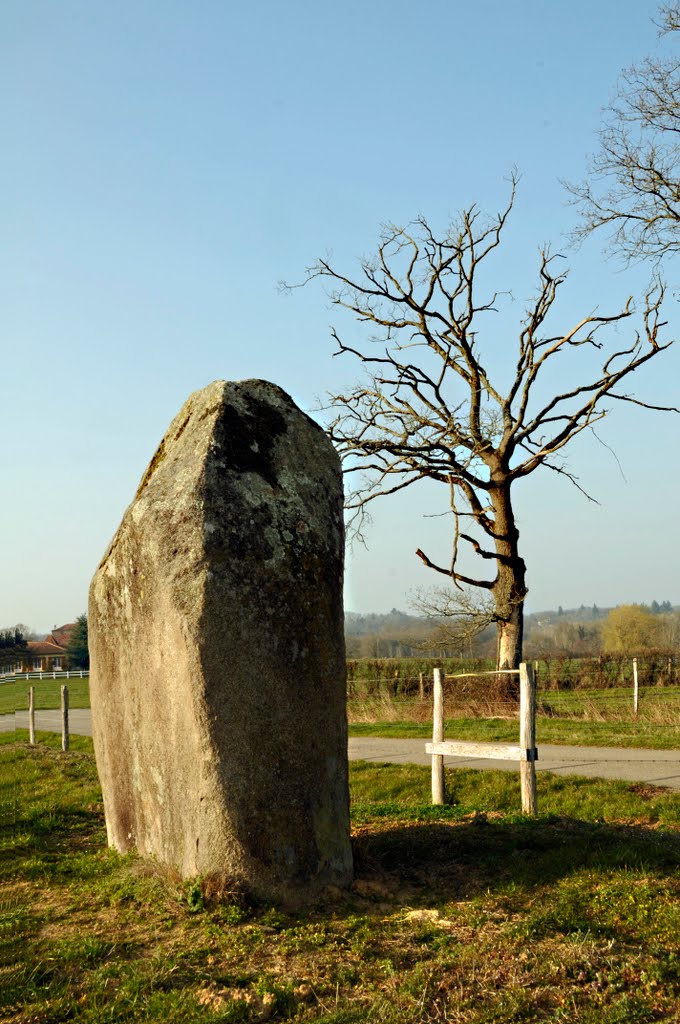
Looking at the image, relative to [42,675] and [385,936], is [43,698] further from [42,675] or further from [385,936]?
[385,936]

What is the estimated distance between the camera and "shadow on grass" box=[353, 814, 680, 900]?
21.6 feet

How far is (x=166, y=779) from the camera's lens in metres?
6.39

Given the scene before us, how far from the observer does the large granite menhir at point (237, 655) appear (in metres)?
6.00

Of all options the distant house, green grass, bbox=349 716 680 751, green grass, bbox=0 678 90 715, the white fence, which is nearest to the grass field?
green grass, bbox=349 716 680 751

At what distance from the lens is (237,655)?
6.07 meters

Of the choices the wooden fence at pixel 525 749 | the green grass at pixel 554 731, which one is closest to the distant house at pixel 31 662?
the green grass at pixel 554 731

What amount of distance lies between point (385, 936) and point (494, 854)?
1.88m

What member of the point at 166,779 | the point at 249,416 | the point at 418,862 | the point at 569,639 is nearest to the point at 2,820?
the point at 166,779

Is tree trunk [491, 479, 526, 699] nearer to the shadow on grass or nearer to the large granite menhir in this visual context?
the shadow on grass

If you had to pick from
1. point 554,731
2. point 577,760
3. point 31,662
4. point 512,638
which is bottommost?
point 31,662

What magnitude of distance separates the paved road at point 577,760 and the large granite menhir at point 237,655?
22.7ft

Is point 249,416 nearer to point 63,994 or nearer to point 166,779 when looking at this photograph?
point 166,779

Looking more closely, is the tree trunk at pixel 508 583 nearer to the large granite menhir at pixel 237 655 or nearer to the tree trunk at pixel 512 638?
the tree trunk at pixel 512 638

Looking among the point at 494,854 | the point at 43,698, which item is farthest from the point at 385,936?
the point at 43,698
